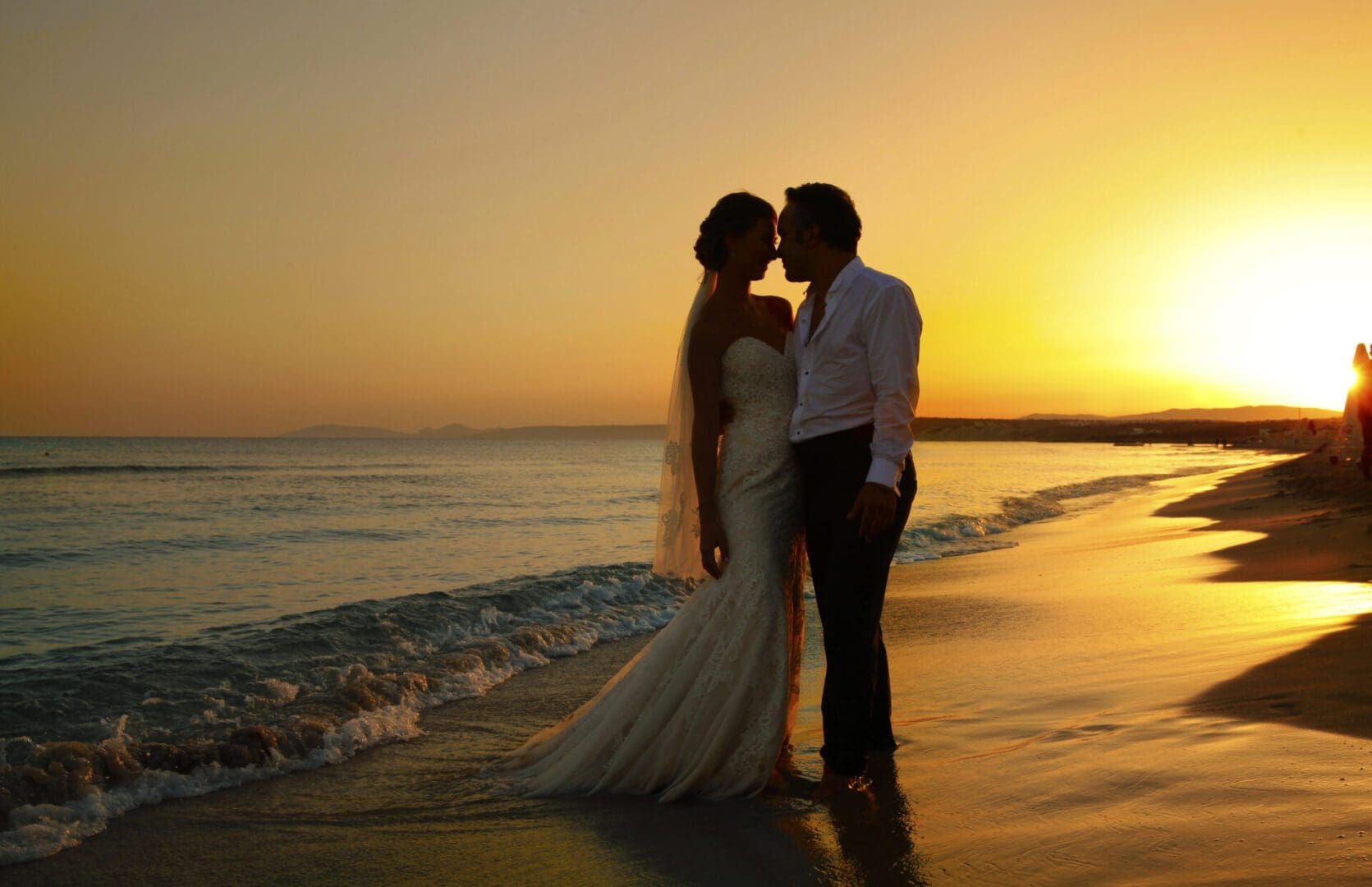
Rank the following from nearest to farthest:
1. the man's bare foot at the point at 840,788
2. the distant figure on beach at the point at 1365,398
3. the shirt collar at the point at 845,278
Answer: the shirt collar at the point at 845,278, the man's bare foot at the point at 840,788, the distant figure on beach at the point at 1365,398

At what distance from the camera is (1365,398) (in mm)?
16359

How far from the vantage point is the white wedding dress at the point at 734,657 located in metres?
3.81

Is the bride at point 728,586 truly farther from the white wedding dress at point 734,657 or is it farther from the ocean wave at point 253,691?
the ocean wave at point 253,691

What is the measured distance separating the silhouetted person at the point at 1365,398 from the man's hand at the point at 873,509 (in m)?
15.5

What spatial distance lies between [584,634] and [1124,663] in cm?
424

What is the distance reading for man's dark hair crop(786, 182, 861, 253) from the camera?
365cm

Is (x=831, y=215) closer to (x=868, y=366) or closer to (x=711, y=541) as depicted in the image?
(x=868, y=366)

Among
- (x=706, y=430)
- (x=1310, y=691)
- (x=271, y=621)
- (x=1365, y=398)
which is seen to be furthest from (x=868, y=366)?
(x=1365, y=398)

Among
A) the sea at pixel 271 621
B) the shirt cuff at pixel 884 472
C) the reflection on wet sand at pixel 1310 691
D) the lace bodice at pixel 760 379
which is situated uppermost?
the lace bodice at pixel 760 379

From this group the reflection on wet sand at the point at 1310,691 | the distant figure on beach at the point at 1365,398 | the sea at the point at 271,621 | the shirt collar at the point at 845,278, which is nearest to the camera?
the shirt collar at the point at 845,278

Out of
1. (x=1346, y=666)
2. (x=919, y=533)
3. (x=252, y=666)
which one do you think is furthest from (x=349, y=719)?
(x=919, y=533)

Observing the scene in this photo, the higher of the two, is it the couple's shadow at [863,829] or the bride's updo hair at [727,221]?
the bride's updo hair at [727,221]

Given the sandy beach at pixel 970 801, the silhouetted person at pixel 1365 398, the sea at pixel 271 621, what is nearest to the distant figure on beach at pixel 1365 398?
the silhouetted person at pixel 1365 398

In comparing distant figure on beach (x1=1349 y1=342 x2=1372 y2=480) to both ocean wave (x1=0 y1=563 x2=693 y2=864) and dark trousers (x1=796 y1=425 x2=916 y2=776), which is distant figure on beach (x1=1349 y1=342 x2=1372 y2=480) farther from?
dark trousers (x1=796 y1=425 x2=916 y2=776)
